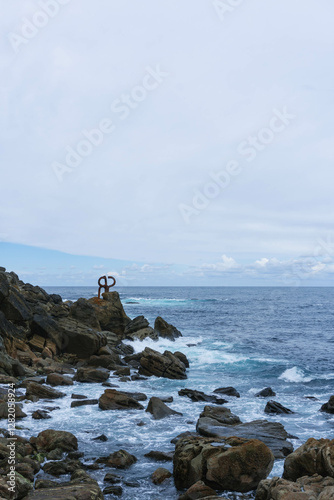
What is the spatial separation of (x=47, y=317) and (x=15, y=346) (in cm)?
374

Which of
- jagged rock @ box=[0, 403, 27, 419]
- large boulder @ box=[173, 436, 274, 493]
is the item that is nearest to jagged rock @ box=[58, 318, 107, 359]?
jagged rock @ box=[0, 403, 27, 419]

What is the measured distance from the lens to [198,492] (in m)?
10.7

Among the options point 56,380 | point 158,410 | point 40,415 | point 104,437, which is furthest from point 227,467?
point 56,380

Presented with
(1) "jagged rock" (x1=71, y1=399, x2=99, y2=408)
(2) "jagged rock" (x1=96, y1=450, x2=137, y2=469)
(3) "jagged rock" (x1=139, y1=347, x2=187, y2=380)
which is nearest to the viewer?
(2) "jagged rock" (x1=96, y1=450, x2=137, y2=469)

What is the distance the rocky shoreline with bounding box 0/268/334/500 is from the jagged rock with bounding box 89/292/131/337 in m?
8.04

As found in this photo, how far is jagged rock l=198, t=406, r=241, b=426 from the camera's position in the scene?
54.3ft

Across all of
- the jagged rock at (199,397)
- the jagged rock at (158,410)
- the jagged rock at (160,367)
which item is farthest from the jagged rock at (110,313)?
the jagged rock at (158,410)

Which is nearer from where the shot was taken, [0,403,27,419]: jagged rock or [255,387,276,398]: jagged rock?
[0,403,27,419]: jagged rock

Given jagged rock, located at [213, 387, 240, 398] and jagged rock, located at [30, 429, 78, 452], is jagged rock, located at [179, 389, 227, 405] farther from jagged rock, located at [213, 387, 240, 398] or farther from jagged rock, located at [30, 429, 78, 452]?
jagged rock, located at [30, 429, 78, 452]

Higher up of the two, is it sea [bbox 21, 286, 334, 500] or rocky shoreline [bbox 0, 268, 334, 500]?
rocky shoreline [bbox 0, 268, 334, 500]

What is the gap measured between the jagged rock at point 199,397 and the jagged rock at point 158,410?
2.93 metres

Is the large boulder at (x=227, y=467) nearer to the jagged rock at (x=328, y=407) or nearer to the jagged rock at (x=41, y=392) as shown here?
the jagged rock at (x=41, y=392)

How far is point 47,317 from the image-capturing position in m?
28.9

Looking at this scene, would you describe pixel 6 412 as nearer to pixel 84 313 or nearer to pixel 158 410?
pixel 158 410
